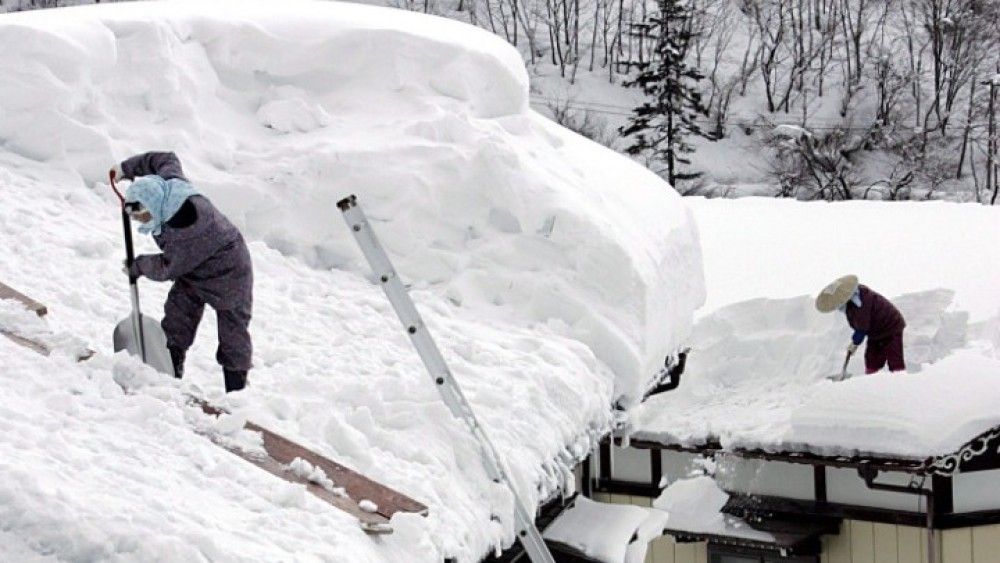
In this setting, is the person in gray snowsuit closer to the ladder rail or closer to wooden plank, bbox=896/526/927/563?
the ladder rail

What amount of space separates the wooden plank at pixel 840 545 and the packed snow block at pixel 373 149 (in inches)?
103

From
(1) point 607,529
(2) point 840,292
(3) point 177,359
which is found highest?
(3) point 177,359

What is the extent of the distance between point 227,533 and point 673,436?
22.7ft

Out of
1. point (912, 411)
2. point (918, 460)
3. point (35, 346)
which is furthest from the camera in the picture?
point (912, 411)

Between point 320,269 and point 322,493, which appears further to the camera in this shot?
point 320,269

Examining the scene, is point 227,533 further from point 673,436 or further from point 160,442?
point 673,436

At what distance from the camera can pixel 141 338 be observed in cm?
474

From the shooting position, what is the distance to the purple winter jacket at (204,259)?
4914mm

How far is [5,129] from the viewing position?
6.76m

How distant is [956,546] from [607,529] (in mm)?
3588

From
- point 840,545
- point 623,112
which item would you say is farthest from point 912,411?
point 623,112

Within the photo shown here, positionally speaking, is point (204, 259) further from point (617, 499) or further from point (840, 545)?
point (840, 545)

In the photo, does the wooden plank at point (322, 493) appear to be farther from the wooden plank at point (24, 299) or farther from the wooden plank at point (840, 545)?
the wooden plank at point (840, 545)

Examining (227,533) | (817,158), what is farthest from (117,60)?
(817,158)
